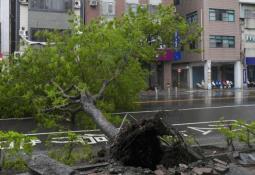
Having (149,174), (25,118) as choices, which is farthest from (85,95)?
(25,118)

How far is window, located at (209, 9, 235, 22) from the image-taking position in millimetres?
49406

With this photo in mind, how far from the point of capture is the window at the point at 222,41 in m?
49.3

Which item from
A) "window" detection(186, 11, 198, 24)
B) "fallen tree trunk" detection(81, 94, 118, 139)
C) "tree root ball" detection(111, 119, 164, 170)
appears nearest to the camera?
"tree root ball" detection(111, 119, 164, 170)

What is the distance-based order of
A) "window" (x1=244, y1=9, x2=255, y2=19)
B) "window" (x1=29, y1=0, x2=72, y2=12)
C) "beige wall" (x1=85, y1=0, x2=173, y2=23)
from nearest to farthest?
1. "window" (x1=29, y1=0, x2=72, y2=12)
2. "beige wall" (x1=85, y1=0, x2=173, y2=23)
3. "window" (x1=244, y1=9, x2=255, y2=19)

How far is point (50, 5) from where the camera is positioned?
1576 inches

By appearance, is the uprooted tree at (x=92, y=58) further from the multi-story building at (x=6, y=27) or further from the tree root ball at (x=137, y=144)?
the multi-story building at (x=6, y=27)

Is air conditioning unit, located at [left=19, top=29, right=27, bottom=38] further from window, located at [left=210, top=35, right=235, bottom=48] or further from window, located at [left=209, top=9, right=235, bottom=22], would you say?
window, located at [left=209, top=9, right=235, bottom=22]

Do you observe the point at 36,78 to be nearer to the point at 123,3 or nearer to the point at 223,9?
the point at 123,3

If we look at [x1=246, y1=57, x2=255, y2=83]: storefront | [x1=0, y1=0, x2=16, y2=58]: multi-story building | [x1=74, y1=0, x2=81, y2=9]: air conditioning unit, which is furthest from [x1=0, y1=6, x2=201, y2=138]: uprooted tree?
[x1=246, y1=57, x2=255, y2=83]: storefront

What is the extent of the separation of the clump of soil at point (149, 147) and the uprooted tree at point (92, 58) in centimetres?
259

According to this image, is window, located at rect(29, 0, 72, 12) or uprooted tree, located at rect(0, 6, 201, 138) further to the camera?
window, located at rect(29, 0, 72, 12)

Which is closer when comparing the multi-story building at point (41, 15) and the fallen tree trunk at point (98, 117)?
the fallen tree trunk at point (98, 117)

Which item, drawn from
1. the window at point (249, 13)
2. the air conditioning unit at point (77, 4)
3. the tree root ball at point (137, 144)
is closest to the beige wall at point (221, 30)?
the window at point (249, 13)

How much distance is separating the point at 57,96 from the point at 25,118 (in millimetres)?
8524
